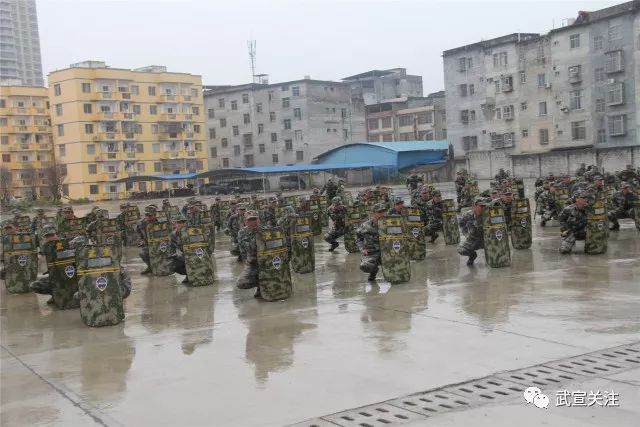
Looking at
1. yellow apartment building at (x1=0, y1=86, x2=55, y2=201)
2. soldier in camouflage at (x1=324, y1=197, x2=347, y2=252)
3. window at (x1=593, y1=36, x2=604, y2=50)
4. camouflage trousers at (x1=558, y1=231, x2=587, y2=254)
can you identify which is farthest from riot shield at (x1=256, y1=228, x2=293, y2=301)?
yellow apartment building at (x1=0, y1=86, x2=55, y2=201)

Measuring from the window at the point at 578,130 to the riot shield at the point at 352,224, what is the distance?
121 feet

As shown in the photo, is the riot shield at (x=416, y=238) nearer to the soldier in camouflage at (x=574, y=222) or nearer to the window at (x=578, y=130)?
the soldier in camouflage at (x=574, y=222)

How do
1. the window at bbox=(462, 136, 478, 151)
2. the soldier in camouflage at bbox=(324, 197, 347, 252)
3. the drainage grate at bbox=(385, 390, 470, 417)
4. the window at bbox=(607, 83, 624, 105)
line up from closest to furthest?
1. the drainage grate at bbox=(385, 390, 470, 417)
2. the soldier in camouflage at bbox=(324, 197, 347, 252)
3. the window at bbox=(607, 83, 624, 105)
4. the window at bbox=(462, 136, 478, 151)

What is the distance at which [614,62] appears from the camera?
150 feet

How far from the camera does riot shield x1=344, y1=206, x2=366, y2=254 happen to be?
16422 mm

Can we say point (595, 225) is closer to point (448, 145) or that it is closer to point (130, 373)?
point (130, 373)

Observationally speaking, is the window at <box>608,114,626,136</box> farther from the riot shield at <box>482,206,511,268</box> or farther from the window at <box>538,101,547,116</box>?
the riot shield at <box>482,206,511,268</box>

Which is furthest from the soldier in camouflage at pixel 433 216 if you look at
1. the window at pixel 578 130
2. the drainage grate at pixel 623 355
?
the window at pixel 578 130

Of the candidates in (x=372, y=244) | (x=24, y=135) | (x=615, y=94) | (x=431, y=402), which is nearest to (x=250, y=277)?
(x=372, y=244)

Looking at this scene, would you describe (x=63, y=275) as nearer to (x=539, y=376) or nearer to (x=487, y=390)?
(x=487, y=390)

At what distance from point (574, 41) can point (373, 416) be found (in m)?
48.1

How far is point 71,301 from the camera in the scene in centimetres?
1099

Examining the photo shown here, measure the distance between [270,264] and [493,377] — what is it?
15.8 feet

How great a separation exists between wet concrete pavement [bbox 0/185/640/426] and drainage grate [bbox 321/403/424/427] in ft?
0.46
